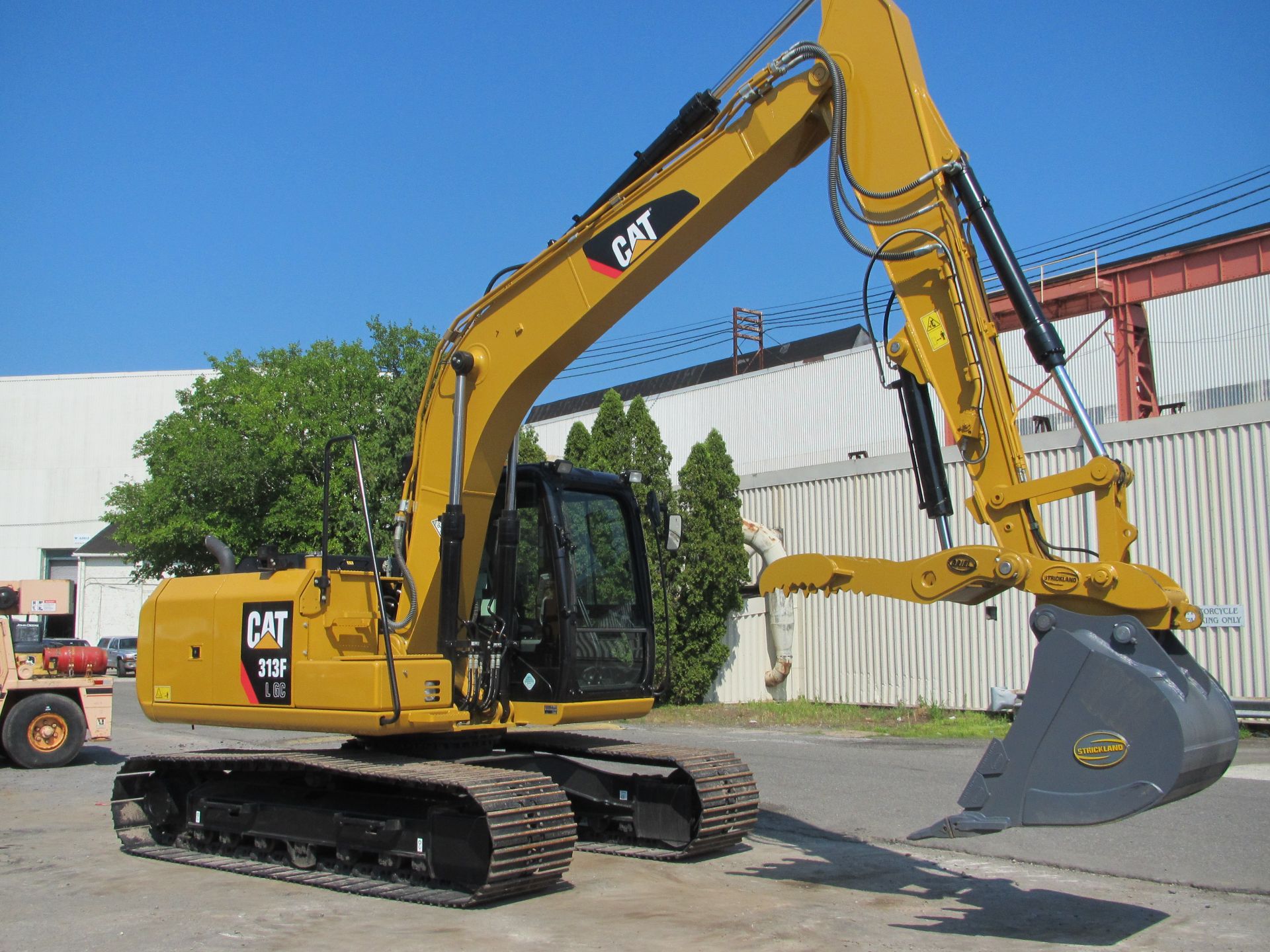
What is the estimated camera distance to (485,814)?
6992 mm

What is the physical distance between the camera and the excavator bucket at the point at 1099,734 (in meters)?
5.30

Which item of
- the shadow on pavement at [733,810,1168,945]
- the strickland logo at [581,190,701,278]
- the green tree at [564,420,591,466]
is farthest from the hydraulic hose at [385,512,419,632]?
the green tree at [564,420,591,466]

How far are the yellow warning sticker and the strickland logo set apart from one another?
169 centimetres

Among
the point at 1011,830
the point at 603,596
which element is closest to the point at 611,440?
the point at 1011,830

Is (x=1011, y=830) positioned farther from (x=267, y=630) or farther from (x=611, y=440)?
(x=611, y=440)

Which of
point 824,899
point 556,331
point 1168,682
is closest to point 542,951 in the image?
point 824,899

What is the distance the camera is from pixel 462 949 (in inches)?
242

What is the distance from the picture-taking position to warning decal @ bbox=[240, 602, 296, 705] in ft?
27.2

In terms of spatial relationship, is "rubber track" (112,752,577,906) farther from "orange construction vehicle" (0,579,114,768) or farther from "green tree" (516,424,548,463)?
"green tree" (516,424,548,463)

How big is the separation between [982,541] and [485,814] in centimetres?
1281

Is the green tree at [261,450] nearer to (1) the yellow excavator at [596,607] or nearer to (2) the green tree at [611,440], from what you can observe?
(2) the green tree at [611,440]

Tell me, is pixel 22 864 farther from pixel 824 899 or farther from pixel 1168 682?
pixel 1168 682

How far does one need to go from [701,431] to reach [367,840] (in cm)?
3129

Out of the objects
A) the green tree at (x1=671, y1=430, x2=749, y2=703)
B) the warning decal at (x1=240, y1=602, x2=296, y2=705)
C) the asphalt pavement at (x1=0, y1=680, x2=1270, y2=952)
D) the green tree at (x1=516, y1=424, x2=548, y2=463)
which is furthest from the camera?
the green tree at (x1=671, y1=430, x2=749, y2=703)
